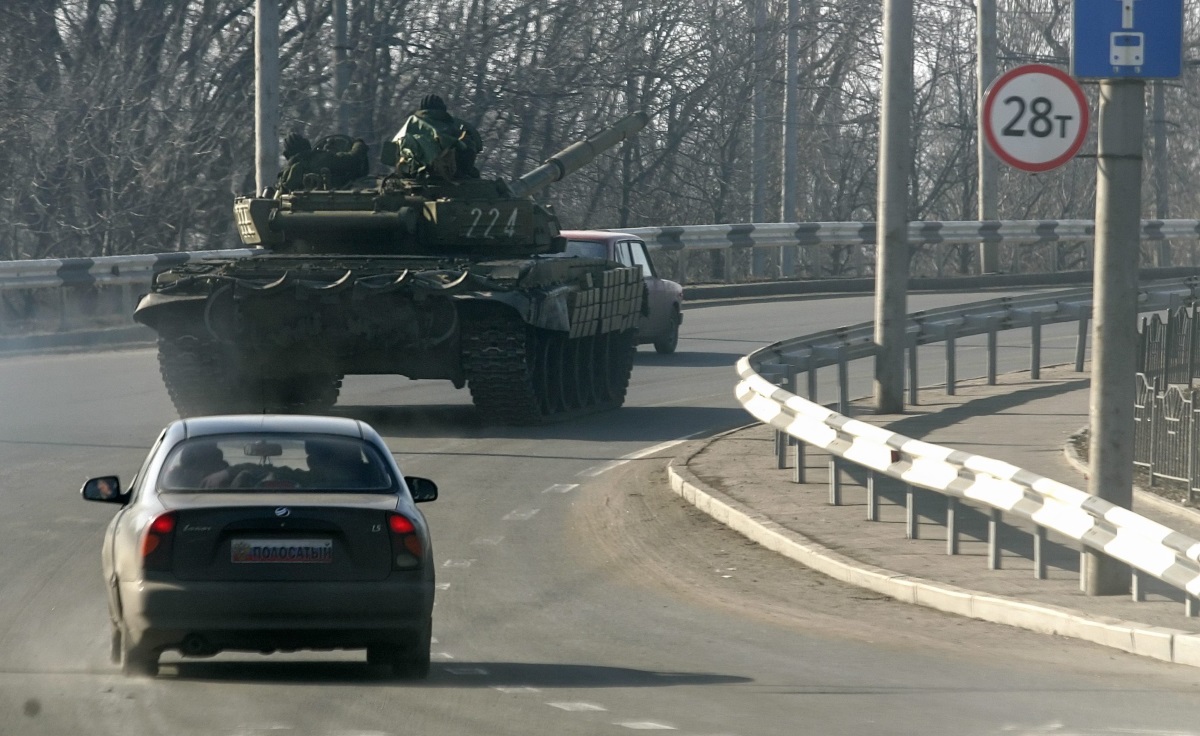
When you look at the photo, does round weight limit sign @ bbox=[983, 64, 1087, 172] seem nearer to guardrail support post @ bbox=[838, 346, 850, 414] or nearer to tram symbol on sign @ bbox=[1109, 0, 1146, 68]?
tram symbol on sign @ bbox=[1109, 0, 1146, 68]

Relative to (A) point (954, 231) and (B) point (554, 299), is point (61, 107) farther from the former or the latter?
(B) point (554, 299)

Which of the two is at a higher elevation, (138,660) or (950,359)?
(138,660)

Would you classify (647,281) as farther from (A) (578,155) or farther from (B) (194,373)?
(B) (194,373)

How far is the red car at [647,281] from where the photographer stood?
23.3 metres

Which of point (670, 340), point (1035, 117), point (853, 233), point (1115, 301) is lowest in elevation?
point (670, 340)

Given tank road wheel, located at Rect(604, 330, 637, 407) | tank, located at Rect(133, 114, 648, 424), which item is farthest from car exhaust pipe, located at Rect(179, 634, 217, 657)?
tank road wheel, located at Rect(604, 330, 637, 407)

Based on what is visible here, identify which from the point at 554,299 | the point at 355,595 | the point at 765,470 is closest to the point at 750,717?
the point at 355,595

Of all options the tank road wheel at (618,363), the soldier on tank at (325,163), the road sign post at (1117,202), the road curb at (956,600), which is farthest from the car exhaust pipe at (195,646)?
the soldier on tank at (325,163)

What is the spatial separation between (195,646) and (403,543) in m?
0.92

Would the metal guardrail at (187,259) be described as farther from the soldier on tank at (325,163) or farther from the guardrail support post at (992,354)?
the guardrail support post at (992,354)

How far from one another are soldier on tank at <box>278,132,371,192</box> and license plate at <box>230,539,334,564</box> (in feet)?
40.3

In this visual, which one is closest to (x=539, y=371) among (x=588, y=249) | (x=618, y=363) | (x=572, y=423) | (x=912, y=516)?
(x=572, y=423)

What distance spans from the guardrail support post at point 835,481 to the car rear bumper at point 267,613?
568 centimetres

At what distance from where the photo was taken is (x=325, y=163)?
65.9 ft
